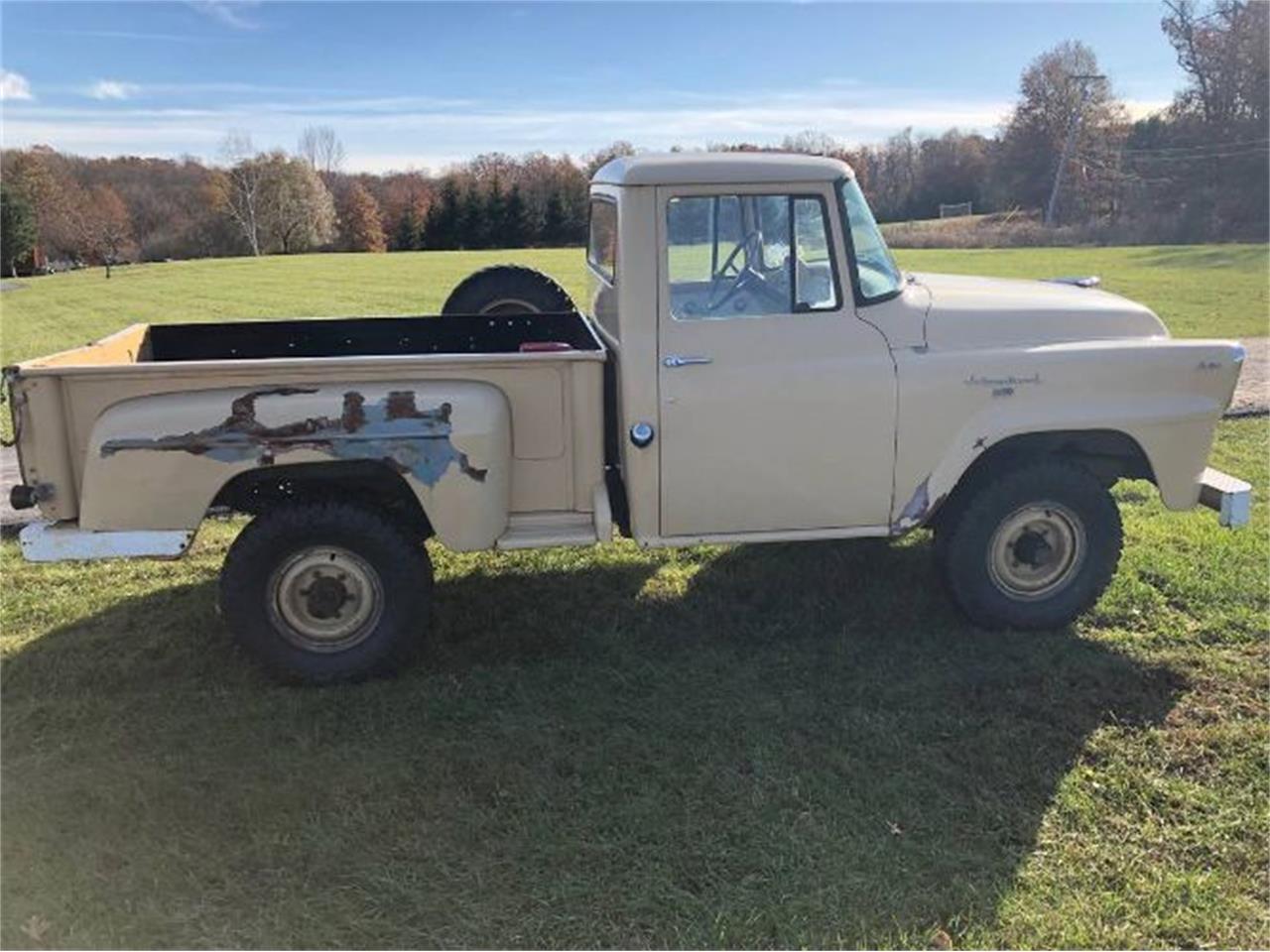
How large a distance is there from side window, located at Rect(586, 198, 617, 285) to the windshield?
0.99 metres

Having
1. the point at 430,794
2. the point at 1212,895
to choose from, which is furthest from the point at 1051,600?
the point at 430,794

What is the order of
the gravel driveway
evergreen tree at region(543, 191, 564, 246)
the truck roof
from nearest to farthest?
the truck roof → the gravel driveway → evergreen tree at region(543, 191, 564, 246)

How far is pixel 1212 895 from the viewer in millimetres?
3035

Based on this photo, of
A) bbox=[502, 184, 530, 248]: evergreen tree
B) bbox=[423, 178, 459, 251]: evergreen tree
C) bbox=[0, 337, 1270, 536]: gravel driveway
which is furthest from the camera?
bbox=[423, 178, 459, 251]: evergreen tree

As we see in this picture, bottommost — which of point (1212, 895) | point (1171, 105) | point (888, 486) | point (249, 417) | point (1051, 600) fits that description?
point (1212, 895)

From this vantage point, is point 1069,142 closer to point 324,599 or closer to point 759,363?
point 759,363

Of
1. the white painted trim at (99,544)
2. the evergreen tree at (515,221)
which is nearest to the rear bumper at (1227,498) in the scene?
the white painted trim at (99,544)

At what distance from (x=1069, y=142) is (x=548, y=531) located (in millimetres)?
59752

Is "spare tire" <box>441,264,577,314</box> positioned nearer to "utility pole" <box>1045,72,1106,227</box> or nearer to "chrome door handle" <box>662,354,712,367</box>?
"chrome door handle" <box>662,354,712,367</box>

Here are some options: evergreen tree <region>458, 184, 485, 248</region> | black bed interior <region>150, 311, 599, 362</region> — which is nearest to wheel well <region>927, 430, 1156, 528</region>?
black bed interior <region>150, 311, 599, 362</region>

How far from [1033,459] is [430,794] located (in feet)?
9.52

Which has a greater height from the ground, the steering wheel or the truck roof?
the truck roof

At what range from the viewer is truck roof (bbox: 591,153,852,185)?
4.21m

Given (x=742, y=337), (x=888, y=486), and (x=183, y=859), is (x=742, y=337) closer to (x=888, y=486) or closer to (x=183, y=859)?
(x=888, y=486)
